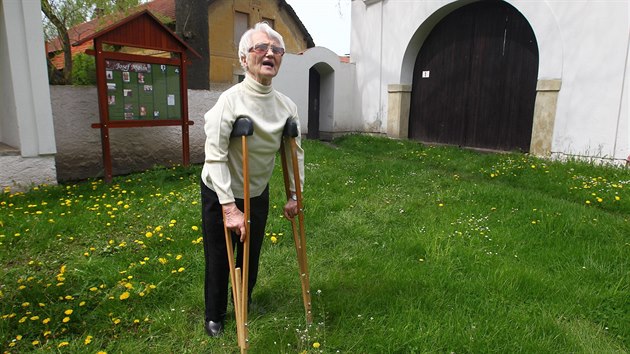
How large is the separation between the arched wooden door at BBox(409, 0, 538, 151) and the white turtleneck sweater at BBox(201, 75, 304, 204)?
8816mm

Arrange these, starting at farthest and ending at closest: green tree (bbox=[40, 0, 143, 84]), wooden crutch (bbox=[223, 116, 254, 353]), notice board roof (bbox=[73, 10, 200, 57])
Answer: green tree (bbox=[40, 0, 143, 84]) → notice board roof (bbox=[73, 10, 200, 57]) → wooden crutch (bbox=[223, 116, 254, 353])

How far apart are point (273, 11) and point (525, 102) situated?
67.7 ft

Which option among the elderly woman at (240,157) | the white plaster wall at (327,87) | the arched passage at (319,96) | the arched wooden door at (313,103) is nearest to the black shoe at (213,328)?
the elderly woman at (240,157)

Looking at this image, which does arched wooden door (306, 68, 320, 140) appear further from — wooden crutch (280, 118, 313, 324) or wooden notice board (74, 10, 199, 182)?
wooden crutch (280, 118, 313, 324)

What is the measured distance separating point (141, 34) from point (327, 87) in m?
7.70

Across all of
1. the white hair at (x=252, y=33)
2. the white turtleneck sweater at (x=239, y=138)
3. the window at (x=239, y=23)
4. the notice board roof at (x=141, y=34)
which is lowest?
the white turtleneck sweater at (x=239, y=138)

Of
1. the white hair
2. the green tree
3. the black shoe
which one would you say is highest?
the green tree

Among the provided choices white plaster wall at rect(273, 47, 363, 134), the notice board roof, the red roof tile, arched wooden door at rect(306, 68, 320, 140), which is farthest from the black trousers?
the red roof tile

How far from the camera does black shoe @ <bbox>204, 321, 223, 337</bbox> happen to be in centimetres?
282

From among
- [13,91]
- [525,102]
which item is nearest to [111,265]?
[13,91]

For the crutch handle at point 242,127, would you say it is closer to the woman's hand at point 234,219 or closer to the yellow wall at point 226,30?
the woman's hand at point 234,219

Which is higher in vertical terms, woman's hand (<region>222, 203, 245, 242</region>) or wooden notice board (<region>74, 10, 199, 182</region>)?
wooden notice board (<region>74, 10, 199, 182</region>)

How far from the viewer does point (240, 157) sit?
2.56m

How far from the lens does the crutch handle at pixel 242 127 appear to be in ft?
7.79
